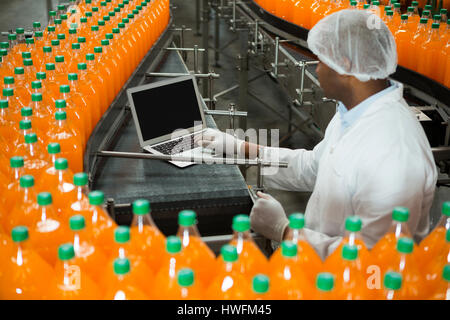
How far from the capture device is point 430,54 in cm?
285

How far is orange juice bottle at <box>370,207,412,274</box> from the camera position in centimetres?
115

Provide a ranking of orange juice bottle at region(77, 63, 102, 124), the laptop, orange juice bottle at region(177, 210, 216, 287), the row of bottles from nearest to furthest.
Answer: orange juice bottle at region(177, 210, 216, 287)
orange juice bottle at region(77, 63, 102, 124)
the laptop
the row of bottles

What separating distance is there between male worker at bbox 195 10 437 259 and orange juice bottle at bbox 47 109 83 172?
0.64 meters

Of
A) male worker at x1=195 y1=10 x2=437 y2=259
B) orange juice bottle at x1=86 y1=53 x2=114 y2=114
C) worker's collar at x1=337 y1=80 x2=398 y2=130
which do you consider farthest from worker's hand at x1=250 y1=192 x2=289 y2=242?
orange juice bottle at x1=86 y1=53 x2=114 y2=114

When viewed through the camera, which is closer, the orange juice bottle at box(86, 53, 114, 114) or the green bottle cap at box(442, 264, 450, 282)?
the green bottle cap at box(442, 264, 450, 282)

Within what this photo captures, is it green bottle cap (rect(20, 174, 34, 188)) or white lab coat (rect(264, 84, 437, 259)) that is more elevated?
green bottle cap (rect(20, 174, 34, 188))

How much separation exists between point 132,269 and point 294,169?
1355 mm

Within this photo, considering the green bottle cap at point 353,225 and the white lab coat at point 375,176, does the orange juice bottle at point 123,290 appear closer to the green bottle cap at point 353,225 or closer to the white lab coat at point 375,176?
the green bottle cap at point 353,225

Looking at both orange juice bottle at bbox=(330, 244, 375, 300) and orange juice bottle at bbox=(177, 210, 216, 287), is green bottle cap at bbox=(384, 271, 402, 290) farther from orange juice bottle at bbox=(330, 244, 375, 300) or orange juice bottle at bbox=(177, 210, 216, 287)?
orange juice bottle at bbox=(177, 210, 216, 287)

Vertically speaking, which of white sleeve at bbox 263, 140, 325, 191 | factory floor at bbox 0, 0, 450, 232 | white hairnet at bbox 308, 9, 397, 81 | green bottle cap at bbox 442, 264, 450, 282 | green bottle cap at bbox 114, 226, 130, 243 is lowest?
factory floor at bbox 0, 0, 450, 232
